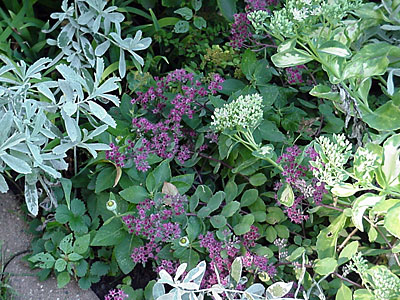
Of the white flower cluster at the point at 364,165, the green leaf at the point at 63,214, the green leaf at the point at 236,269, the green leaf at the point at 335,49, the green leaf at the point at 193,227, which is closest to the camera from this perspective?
the white flower cluster at the point at 364,165

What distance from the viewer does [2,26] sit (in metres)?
2.01

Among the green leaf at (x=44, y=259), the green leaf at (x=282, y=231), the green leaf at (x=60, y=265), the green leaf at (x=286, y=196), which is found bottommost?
the green leaf at (x=44, y=259)

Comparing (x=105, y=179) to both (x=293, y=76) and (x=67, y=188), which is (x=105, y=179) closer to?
(x=67, y=188)

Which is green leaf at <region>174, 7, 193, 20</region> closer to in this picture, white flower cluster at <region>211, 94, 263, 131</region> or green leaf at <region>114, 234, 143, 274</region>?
white flower cluster at <region>211, 94, 263, 131</region>

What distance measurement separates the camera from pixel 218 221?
1496 mm

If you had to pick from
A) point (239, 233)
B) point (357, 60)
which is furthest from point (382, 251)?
point (357, 60)

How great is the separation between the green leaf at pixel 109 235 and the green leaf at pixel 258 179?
0.40 m

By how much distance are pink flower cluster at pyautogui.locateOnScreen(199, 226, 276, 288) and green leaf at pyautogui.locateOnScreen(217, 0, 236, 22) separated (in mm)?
844

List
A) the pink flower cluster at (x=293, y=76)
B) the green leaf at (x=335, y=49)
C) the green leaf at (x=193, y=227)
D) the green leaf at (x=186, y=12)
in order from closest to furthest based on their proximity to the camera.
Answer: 1. the green leaf at (x=335, y=49)
2. the green leaf at (x=193, y=227)
3. the pink flower cluster at (x=293, y=76)
4. the green leaf at (x=186, y=12)

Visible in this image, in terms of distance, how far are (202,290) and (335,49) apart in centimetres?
65

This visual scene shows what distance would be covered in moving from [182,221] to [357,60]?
64 cm

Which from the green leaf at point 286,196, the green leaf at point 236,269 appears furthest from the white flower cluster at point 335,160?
the green leaf at point 236,269

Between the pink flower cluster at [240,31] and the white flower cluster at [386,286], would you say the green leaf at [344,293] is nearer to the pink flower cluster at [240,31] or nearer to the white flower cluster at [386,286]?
the white flower cluster at [386,286]

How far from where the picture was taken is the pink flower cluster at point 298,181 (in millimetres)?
1428
